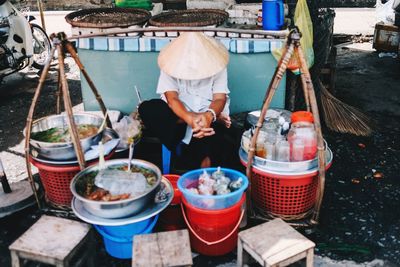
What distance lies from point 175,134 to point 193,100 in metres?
0.37

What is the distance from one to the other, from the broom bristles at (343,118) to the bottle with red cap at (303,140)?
6.85ft

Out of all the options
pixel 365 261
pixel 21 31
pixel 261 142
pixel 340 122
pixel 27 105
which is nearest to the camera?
pixel 365 261

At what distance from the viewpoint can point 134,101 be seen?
16.4ft

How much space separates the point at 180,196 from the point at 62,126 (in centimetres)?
131

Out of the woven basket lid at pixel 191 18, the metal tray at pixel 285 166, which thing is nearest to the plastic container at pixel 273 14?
the woven basket lid at pixel 191 18

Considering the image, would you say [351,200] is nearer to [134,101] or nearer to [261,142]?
[261,142]

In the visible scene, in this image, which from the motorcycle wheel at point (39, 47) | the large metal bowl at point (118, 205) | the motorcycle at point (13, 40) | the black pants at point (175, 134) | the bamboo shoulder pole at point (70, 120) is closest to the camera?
the large metal bowl at point (118, 205)

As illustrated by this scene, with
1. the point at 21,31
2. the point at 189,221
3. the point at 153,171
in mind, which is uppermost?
the point at 21,31

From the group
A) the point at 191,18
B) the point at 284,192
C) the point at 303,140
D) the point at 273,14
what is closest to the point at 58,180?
the point at 284,192

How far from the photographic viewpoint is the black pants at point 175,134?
3.77 m

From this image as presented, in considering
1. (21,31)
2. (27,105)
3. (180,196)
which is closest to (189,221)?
(180,196)

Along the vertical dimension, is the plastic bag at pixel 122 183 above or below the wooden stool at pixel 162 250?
above

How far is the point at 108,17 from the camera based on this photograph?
5012 millimetres

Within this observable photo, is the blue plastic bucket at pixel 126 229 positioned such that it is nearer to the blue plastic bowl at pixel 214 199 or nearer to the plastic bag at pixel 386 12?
the blue plastic bowl at pixel 214 199
